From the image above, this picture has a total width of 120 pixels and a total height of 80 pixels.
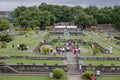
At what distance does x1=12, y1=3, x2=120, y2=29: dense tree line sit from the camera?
7456 centimetres

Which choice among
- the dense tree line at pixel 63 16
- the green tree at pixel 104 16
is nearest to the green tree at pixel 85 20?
the dense tree line at pixel 63 16

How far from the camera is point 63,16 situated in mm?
90812

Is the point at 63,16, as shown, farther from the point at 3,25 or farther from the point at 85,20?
the point at 3,25

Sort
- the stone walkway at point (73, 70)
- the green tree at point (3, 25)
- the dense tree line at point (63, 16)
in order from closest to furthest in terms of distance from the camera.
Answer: the stone walkway at point (73, 70)
the green tree at point (3, 25)
the dense tree line at point (63, 16)

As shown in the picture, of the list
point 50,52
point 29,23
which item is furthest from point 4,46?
point 29,23

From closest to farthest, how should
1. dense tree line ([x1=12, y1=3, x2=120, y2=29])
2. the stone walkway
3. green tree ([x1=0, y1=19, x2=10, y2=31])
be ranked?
the stone walkway, green tree ([x1=0, y1=19, x2=10, y2=31]), dense tree line ([x1=12, y1=3, x2=120, y2=29])

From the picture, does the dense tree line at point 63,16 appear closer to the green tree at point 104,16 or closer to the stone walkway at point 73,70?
the green tree at point 104,16

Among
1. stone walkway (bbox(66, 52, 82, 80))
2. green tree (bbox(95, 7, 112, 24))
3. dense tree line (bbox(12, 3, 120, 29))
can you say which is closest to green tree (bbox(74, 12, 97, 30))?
dense tree line (bbox(12, 3, 120, 29))

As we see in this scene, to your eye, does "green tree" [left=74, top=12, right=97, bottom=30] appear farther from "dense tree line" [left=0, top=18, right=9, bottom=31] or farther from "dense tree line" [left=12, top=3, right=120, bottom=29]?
"dense tree line" [left=0, top=18, right=9, bottom=31]

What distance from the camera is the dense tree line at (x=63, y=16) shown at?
7456 centimetres

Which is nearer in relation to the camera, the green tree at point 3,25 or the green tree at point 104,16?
the green tree at point 3,25

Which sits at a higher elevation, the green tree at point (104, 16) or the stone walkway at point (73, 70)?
the green tree at point (104, 16)

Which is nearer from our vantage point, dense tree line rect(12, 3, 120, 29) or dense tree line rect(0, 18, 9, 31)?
dense tree line rect(0, 18, 9, 31)

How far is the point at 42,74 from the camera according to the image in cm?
2369
